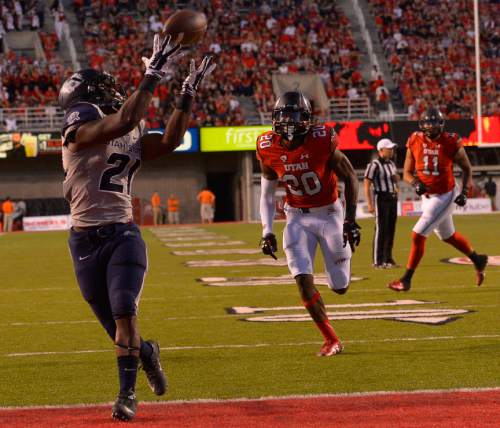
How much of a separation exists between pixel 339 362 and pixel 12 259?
12.4 m

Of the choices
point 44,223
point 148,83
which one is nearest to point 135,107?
point 148,83

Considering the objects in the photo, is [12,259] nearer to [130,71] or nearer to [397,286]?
[397,286]

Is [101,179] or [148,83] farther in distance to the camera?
[101,179]

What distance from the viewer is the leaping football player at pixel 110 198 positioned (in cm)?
496

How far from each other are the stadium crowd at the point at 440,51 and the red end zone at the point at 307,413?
29533mm

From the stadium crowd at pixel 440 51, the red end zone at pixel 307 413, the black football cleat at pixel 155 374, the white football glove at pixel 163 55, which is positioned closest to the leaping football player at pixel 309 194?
the red end zone at pixel 307 413

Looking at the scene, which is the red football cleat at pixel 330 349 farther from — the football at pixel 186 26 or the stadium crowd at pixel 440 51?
the stadium crowd at pixel 440 51

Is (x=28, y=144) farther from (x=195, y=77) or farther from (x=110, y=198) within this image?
(x=195, y=77)

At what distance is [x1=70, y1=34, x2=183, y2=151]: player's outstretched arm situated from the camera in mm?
4695

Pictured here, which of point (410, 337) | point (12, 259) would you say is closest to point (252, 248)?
point (12, 259)

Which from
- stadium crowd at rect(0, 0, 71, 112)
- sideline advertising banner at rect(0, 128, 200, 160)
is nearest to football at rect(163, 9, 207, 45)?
sideline advertising banner at rect(0, 128, 200, 160)

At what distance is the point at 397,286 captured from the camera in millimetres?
10516

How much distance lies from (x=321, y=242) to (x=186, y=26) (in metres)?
2.59

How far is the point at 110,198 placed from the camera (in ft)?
16.8
